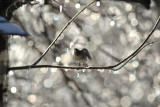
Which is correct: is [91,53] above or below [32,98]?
above

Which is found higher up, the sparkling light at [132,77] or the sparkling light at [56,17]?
the sparkling light at [56,17]

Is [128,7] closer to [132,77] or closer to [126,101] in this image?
[132,77]

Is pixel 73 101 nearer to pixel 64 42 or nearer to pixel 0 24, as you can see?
pixel 64 42

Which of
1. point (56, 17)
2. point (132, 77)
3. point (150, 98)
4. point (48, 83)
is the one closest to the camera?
point (56, 17)

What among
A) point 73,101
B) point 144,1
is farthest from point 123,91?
point 144,1

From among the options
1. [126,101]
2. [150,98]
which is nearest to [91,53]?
[126,101]

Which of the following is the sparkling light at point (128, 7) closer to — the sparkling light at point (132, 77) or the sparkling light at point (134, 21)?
the sparkling light at point (134, 21)

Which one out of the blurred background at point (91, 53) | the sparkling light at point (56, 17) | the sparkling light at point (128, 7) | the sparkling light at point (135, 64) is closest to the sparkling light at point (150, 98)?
the blurred background at point (91, 53)

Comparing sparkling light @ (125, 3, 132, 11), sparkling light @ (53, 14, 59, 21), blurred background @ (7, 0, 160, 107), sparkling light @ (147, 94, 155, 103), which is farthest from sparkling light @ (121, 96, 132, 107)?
sparkling light @ (53, 14, 59, 21)

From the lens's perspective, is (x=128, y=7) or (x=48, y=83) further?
(x=128, y=7)
